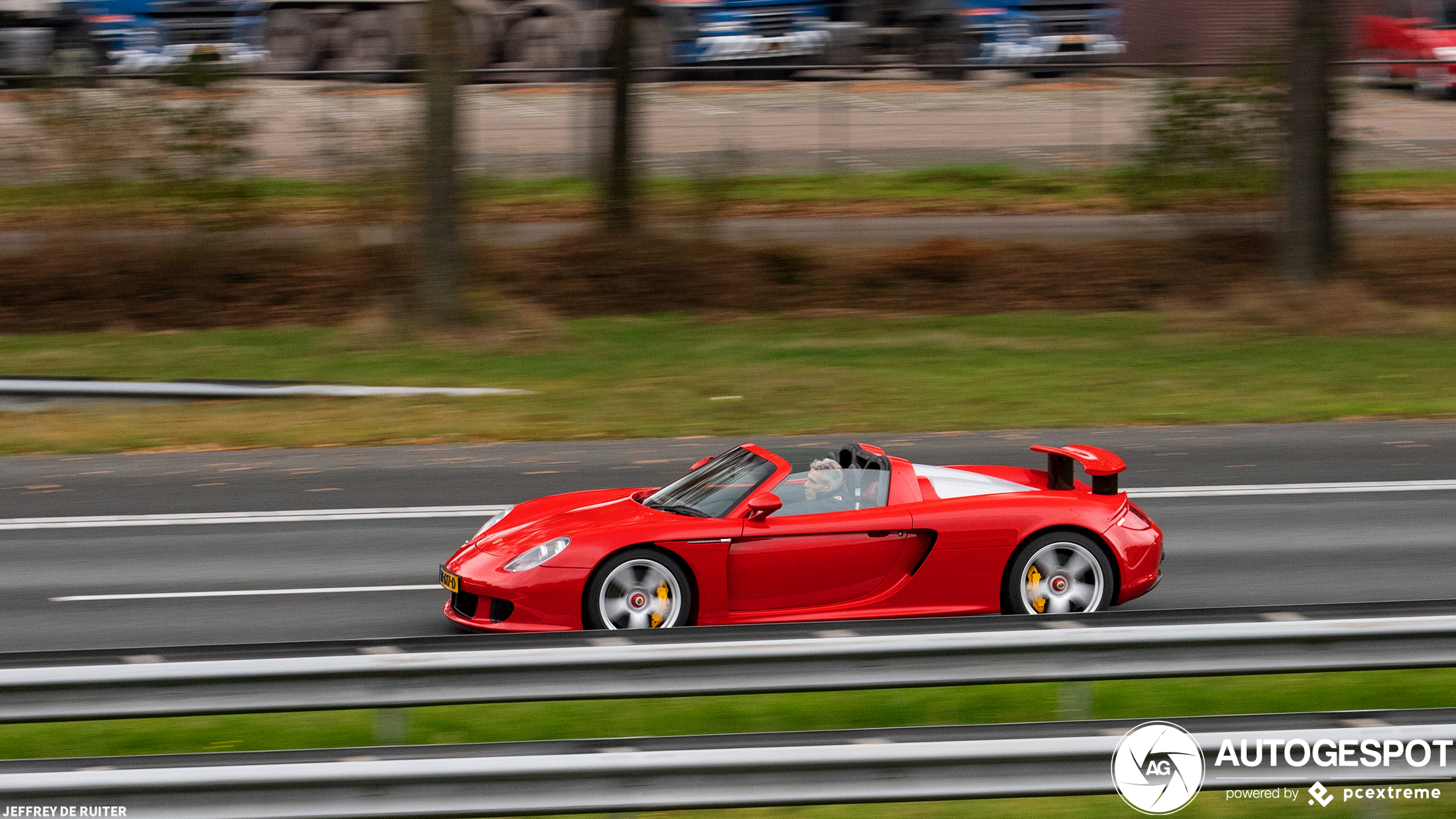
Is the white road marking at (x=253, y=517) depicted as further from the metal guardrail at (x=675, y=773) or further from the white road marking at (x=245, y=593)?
the metal guardrail at (x=675, y=773)

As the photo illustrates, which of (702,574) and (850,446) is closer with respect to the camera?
(702,574)

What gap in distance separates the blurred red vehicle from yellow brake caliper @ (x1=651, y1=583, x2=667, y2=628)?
22.9 m

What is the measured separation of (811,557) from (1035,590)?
1210mm

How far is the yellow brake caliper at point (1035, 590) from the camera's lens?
288 inches

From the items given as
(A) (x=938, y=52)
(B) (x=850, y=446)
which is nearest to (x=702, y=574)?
(B) (x=850, y=446)

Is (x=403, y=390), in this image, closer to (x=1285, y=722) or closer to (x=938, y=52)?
(x=1285, y=722)

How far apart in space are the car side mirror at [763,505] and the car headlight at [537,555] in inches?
36.7

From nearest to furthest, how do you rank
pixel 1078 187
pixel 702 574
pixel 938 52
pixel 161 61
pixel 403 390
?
pixel 702 574
pixel 403 390
pixel 161 61
pixel 1078 187
pixel 938 52

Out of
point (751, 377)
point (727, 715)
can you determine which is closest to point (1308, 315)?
point (751, 377)

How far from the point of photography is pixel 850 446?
7.77 meters

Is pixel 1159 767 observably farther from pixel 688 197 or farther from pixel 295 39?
pixel 295 39

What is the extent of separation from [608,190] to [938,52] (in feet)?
35.2

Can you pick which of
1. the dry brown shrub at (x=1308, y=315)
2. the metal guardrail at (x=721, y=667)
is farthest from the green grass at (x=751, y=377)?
the metal guardrail at (x=721, y=667)

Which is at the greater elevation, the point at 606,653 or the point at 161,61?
the point at 161,61
